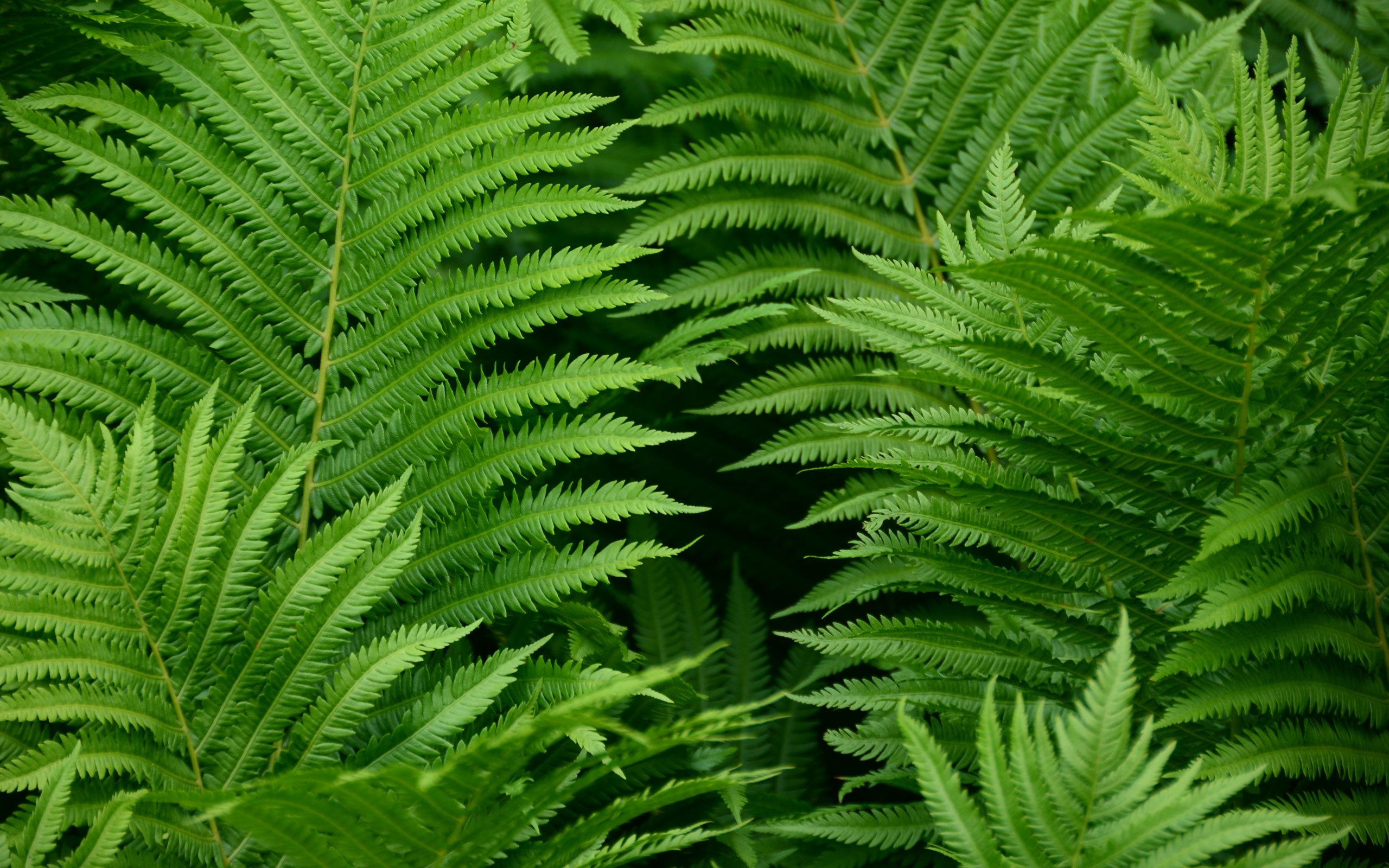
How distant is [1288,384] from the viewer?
3.17ft

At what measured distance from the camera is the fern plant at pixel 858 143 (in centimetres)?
142

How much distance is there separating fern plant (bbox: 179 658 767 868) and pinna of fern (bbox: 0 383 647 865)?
0.06 metres

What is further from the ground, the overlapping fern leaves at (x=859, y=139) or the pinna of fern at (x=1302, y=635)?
the overlapping fern leaves at (x=859, y=139)

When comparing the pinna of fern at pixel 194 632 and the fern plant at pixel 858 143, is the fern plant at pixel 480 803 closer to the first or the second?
the pinna of fern at pixel 194 632

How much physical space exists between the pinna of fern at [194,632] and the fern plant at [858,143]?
59 centimetres

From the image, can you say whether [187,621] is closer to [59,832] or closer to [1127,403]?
[59,832]

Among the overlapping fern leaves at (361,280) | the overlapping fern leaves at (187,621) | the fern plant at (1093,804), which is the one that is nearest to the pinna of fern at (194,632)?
the overlapping fern leaves at (187,621)

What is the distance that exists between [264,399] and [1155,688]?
3.45 feet

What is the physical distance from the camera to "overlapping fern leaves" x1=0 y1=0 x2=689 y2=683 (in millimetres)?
1023

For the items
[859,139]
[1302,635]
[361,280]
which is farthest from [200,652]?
[859,139]

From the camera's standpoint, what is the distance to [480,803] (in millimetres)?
762

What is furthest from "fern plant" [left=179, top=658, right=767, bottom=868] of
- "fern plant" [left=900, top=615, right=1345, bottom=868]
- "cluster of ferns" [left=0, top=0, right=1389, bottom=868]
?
"fern plant" [left=900, top=615, right=1345, bottom=868]

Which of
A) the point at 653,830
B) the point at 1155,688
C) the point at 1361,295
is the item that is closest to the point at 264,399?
the point at 653,830

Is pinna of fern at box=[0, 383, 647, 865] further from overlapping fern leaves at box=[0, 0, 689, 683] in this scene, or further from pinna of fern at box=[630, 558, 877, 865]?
pinna of fern at box=[630, 558, 877, 865]
